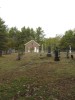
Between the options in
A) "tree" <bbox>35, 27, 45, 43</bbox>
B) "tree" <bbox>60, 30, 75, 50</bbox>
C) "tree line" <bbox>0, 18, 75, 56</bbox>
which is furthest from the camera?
"tree" <bbox>35, 27, 45, 43</bbox>

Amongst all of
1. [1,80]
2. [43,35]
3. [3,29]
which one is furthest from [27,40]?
[1,80]

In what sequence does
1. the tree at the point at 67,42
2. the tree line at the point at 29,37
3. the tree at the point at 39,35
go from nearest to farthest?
the tree at the point at 67,42
the tree line at the point at 29,37
the tree at the point at 39,35

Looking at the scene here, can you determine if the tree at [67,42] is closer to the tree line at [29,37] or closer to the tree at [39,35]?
the tree line at [29,37]

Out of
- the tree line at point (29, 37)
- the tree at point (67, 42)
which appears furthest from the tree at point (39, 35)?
the tree at point (67, 42)

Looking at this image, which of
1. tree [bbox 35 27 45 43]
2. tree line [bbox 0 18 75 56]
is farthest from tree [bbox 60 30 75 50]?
tree [bbox 35 27 45 43]

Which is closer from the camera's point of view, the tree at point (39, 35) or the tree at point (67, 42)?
the tree at point (67, 42)

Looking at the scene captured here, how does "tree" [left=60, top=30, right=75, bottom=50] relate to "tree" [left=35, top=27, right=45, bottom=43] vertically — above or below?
below

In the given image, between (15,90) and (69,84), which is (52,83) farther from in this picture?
(15,90)

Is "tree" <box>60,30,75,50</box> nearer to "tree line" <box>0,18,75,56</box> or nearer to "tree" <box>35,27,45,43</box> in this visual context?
"tree line" <box>0,18,75,56</box>

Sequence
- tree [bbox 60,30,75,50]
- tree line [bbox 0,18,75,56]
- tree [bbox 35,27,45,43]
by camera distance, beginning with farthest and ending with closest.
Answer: tree [bbox 35,27,45,43]
tree line [bbox 0,18,75,56]
tree [bbox 60,30,75,50]

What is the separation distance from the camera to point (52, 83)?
13.3 m

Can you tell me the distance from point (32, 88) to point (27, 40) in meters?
90.6

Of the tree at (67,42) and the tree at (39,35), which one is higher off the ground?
the tree at (39,35)

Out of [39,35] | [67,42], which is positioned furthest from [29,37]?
[67,42]
